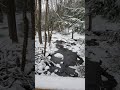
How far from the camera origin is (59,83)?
143 inches

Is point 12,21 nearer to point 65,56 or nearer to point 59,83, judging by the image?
point 65,56

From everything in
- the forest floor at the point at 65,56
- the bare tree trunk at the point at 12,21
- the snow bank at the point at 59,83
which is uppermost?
the bare tree trunk at the point at 12,21

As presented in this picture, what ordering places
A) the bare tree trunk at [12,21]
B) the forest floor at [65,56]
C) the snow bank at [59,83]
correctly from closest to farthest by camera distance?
the bare tree trunk at [12,21] < the snow bank at [59,83] < the forest floor at [65,56]

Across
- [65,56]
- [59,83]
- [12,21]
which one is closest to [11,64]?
[12,21]

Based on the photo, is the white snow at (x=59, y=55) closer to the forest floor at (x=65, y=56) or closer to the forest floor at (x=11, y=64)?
the forest floor at (x=65, y=56)

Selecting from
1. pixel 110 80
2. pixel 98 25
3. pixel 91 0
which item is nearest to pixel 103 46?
pixel 98 25

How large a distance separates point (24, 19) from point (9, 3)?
343 mm

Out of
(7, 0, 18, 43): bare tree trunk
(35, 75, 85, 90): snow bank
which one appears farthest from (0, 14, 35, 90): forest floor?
(35, 75, 85, 90): snow bank

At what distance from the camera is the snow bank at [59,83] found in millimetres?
3550

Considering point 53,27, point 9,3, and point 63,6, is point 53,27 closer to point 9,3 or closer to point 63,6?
point 63,6

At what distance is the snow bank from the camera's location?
355 cm

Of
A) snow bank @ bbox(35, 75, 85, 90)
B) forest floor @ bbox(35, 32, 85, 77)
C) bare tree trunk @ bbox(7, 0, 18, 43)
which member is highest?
bare tree trunk @ bbox(7, 0, 18, 43)

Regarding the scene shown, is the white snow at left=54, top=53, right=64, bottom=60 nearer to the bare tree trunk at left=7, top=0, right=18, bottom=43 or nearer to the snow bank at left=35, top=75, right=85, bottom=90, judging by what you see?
the snow bank at left=35, top=75, right=85, bottom=90

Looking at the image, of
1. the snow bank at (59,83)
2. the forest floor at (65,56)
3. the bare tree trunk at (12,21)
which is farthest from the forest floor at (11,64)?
the forest floor at (65,56)
